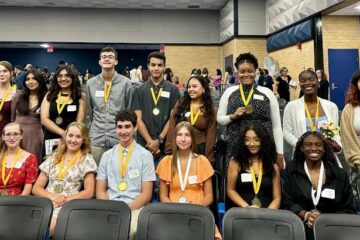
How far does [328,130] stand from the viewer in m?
2.47

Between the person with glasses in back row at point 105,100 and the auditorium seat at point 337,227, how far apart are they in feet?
5.87

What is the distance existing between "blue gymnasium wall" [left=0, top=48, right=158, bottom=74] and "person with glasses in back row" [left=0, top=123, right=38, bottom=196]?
1474 cm

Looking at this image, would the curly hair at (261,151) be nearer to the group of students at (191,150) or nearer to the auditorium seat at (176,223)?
the group of students at (191,150)

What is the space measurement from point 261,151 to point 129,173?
961mm

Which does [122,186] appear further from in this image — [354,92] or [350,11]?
[350,11]

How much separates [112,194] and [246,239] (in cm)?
108

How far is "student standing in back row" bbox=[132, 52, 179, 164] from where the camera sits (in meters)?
2.99

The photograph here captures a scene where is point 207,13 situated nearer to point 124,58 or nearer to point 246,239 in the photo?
point 124,58

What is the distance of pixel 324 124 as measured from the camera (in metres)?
2.53

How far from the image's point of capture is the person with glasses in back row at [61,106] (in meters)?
2.87

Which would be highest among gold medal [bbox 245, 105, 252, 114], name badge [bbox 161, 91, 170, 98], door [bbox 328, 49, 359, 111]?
door [bbox 328, 49, 359, 111]

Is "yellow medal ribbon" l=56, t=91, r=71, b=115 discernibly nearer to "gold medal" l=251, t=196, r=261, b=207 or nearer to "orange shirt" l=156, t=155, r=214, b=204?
"orange shirt" l=156, t=155, r=214, b=204

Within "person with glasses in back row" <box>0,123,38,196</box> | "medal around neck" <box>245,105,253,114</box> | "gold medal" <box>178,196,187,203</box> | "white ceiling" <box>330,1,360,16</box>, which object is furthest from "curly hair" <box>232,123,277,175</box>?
"white ceiling" <box>330,1,360,16</box>

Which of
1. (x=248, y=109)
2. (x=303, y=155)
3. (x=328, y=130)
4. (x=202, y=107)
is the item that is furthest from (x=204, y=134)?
(x=328, y=130)
